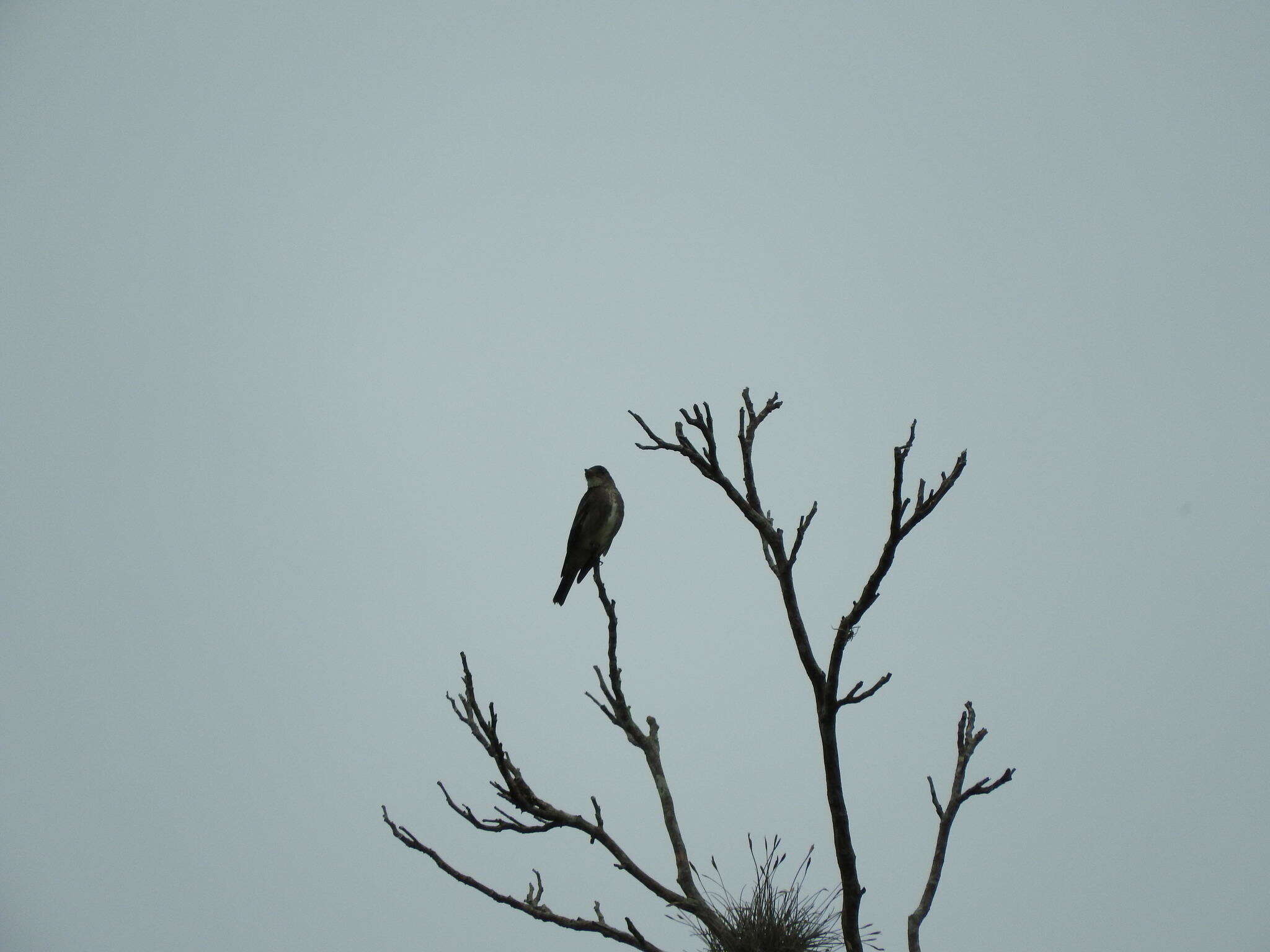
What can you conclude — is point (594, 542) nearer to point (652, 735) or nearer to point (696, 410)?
point (652, 735)

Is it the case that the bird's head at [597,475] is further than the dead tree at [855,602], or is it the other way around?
the bird's head at [597,475]

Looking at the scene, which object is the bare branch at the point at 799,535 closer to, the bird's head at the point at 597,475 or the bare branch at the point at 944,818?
the bare branch at the point at 944,818

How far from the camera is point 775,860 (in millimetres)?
5211

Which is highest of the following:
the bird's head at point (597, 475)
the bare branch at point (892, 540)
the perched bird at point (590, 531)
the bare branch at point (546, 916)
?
the bird's head at point (597, 475)

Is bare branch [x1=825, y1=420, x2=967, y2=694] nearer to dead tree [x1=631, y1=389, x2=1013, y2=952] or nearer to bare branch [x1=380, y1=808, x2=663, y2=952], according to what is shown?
dead tree [x1=631, y1=389, x2=1013, y2=952]

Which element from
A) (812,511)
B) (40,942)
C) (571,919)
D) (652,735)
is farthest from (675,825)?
(40,942)

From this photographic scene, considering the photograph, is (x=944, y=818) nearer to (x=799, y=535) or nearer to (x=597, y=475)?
(x=799, y=535)

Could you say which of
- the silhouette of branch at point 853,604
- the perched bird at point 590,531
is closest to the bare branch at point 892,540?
the silhouette of branch at point 853,604

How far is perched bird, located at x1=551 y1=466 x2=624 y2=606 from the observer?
29.8 feet

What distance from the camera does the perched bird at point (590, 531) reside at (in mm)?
9086

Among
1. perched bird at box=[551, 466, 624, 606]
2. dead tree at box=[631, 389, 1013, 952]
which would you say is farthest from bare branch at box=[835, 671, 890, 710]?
perched bird at box=[551, 466, 624, 606]

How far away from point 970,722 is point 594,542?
16.1 feet

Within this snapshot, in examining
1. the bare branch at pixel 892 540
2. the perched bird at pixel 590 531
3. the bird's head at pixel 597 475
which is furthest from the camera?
the bird's head at pixel 597 475

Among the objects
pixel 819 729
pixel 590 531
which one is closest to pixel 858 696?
pixel 819 729
